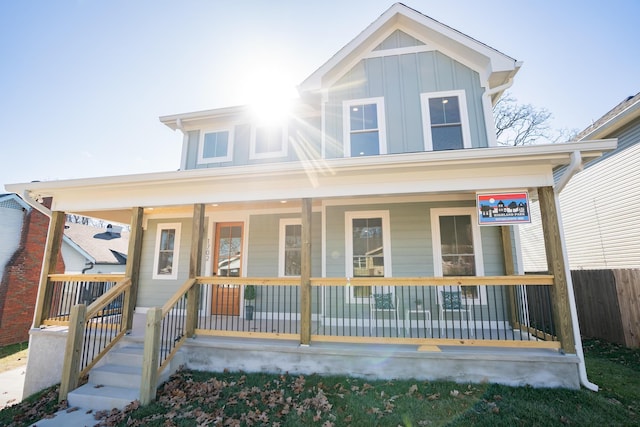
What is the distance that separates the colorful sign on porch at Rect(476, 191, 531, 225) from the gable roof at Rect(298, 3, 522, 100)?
10.5ft

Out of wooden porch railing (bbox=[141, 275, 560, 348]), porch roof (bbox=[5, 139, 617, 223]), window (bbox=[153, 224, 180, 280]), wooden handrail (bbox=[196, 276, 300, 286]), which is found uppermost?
porch roof (bbox=[5, 139, 617, 223])

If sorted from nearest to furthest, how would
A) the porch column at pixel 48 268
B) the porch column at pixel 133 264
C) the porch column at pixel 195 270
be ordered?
the porch column at pixel 195 270 → the porch column at pixel 133 264 → the porch column at pixel 48 268

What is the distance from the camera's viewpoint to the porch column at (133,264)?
5352mm

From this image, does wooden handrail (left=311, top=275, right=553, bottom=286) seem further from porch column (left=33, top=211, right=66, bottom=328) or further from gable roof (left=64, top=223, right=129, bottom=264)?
gable roof (left=64, top=223, right=129, bottom=264)

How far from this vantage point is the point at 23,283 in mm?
10281

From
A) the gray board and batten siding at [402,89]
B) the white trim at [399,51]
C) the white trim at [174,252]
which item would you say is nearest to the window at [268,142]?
the gray board and batten siding at [402,89]

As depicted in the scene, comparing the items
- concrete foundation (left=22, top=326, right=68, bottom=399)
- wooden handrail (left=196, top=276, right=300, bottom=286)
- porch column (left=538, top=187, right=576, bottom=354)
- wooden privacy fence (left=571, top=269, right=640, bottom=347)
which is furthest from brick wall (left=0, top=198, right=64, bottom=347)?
wooden privacy fence (left=571, top=269, right=640, bottom=347)

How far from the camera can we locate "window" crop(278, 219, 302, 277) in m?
7.40

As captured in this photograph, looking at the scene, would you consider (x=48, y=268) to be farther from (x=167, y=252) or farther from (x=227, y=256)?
(x=227, y=256)

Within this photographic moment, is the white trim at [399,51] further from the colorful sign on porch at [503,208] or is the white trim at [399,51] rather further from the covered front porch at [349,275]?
the colorful sign on porch at [503,208]

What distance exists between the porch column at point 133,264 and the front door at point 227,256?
7.80 ft

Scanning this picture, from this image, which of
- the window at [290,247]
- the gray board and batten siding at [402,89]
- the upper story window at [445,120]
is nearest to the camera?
the upper story window at [445,120]

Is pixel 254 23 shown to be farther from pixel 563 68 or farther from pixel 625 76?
pixel 625 76

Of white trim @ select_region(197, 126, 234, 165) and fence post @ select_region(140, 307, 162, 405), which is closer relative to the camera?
fence post @ select_region(140, 307, 162, 405)
